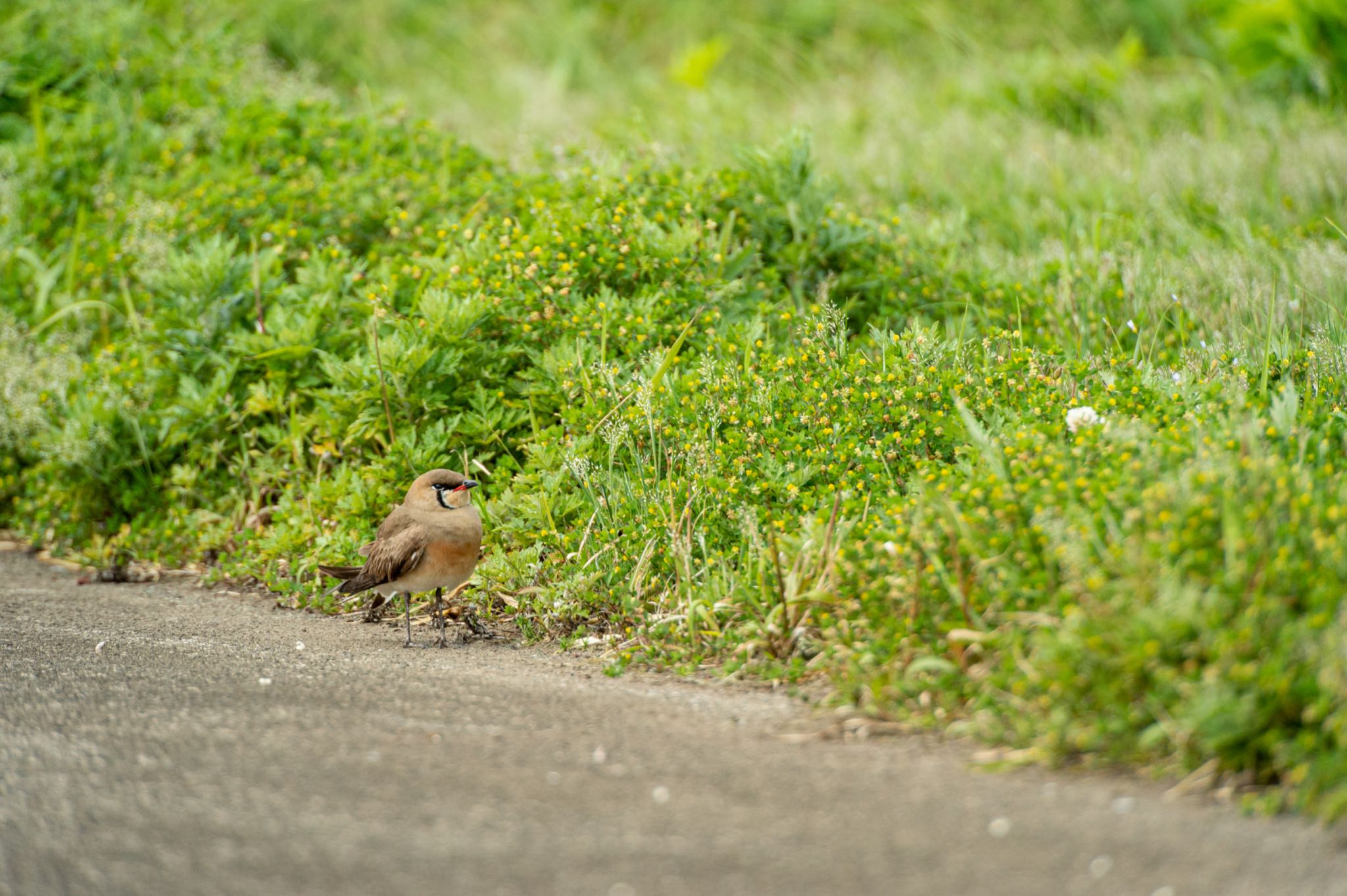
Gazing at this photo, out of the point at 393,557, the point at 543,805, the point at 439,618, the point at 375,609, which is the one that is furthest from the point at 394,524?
the point at 543,805

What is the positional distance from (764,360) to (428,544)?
1.47 metres

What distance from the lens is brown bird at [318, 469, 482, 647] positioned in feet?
14.1

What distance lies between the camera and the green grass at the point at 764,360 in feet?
10.5

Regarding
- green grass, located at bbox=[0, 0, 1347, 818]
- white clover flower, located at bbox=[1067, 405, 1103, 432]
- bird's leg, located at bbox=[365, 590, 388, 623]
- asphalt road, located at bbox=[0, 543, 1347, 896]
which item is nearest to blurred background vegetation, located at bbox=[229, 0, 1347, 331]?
green grass, located at bbox=[0, 0, 1347, 818]

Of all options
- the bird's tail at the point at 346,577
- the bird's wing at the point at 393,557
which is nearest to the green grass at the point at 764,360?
the bird's tail at the point at 346,577

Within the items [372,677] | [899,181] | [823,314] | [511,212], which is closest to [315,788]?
[372,677]

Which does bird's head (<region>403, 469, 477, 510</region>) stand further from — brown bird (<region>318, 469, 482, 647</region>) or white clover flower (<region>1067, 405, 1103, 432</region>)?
white clover flower (<region>1067, 405, 1103, 432</region>)

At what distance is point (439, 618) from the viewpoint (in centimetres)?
449

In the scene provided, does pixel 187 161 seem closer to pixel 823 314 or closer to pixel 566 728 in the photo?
pixel 823 314

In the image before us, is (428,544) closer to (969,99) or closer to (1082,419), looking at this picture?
(1082,419)

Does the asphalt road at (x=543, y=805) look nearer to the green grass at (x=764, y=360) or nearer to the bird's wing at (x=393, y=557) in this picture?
the green grass at (x=764, y=360)

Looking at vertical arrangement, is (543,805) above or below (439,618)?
below

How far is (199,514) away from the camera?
5625 millimetres

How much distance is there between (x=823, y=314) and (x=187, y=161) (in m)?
4.46
